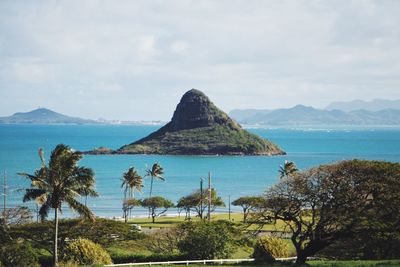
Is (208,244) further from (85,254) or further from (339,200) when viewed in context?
(339,200)

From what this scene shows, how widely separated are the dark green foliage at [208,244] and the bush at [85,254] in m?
5.69

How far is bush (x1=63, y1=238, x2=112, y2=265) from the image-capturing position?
35.9 m

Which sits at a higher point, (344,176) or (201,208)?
(344,176)

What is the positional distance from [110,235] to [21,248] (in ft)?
41.2

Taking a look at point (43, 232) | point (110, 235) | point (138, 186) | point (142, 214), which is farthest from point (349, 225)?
point (142, 214)

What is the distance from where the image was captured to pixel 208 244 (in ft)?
129

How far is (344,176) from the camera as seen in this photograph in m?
A: 35.0

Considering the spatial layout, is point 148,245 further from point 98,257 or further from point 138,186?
point 138,186

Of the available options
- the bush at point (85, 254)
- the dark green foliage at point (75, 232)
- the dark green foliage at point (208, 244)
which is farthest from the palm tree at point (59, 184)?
the dark green foliage at point (208, 244)

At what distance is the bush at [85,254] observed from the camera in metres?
35.9

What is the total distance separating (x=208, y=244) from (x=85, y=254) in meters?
8.20

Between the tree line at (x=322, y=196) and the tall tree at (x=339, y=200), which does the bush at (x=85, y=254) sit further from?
the tall tree at (x=339, y=200)

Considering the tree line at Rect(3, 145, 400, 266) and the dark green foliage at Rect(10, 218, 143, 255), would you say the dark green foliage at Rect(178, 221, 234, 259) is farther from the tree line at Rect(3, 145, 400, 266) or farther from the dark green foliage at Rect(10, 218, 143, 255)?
the dark green foliage at Rect(10, 218, 143, 255)

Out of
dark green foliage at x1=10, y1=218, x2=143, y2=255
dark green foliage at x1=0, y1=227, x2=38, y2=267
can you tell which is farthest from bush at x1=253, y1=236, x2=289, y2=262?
dark green foliage at x1=0, y1=227, x2=38, y2=267
